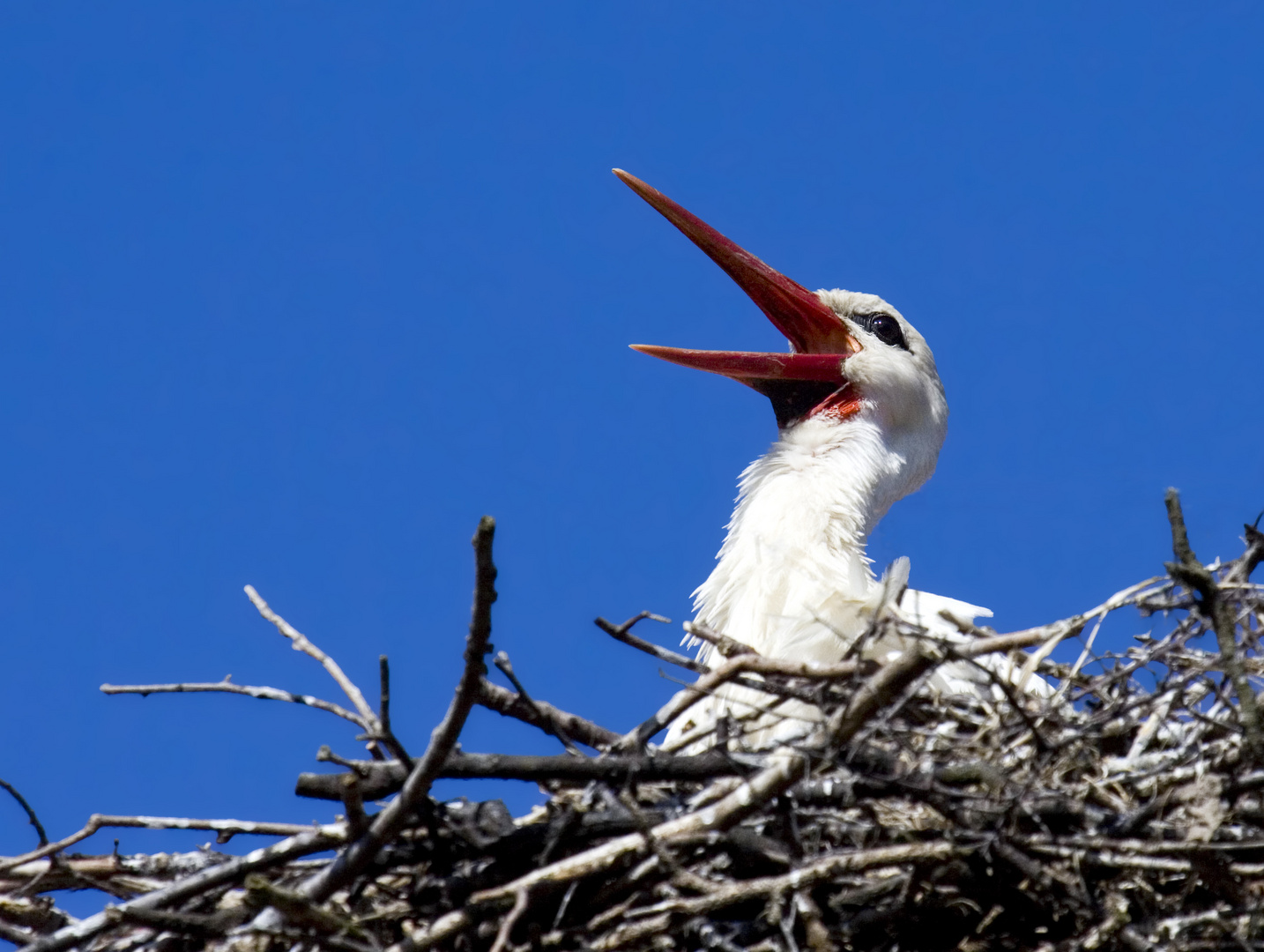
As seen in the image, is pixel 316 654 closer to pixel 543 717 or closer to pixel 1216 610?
pixel 543 717

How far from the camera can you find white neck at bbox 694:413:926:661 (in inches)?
144

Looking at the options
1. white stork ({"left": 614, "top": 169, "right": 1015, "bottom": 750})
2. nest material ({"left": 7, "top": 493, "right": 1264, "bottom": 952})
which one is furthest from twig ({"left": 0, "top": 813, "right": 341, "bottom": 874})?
white stork ({"left": 614, "top": 169, "right": 1015, "bottom": 750})

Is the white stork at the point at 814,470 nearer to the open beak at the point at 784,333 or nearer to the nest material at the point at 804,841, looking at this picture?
the open beak at the point at 784,333

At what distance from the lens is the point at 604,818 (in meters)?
2.41

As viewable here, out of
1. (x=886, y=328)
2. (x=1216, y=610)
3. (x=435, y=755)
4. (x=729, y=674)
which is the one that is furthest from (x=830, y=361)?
(x=435, y=755)

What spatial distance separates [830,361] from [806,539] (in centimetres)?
92

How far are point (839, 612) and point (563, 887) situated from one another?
1.46 m

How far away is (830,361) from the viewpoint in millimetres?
4773

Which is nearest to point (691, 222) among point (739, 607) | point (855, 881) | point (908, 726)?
point (739, 607)

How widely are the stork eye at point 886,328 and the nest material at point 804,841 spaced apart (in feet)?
7.77

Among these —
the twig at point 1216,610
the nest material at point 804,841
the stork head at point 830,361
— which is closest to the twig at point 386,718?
the nest material at point 804,841

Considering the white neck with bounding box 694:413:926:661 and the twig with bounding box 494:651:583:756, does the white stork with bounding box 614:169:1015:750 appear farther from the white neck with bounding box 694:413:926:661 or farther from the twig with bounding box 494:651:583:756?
the twig with bounding box 494:651:583:756

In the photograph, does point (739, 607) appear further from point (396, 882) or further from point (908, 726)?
point (396, 882)

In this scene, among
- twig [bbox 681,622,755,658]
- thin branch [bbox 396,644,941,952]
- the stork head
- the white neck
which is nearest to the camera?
thin branch [bbox 396,644,941,952]
